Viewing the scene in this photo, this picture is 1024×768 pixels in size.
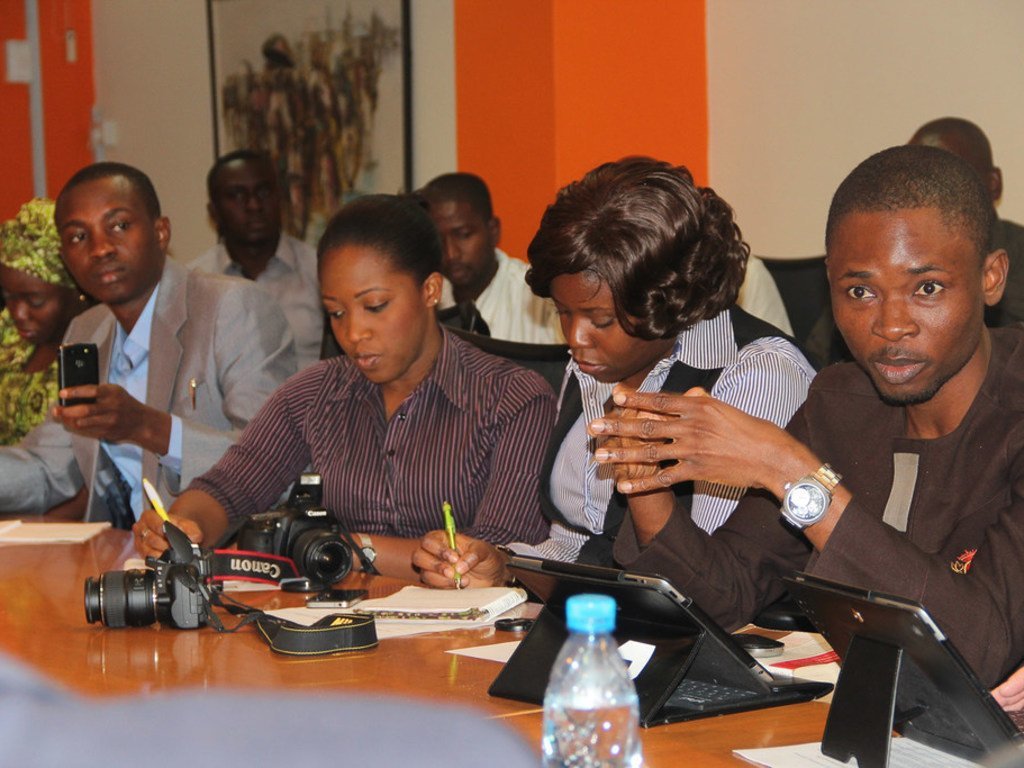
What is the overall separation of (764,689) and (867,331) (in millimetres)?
519

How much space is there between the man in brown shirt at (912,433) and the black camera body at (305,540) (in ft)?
2.54

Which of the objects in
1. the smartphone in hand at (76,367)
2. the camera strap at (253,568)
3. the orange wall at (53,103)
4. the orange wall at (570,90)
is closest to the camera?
the camera strap at (253,568)

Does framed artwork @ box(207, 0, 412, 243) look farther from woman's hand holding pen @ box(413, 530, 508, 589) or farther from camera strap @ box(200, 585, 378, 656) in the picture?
camera strap @ box(200, 585, 378, 656)

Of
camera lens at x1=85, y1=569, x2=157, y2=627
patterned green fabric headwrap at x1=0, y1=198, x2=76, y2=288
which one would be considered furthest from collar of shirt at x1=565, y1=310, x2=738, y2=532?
patterned green fabric headwrap at x1=0, y1=198, x2=76, y2=288

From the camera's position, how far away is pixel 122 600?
Result: 2166mm

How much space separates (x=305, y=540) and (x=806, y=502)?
112cm

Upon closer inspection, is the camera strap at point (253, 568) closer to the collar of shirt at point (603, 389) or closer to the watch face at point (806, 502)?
the collar of shirt at point (603, 389)

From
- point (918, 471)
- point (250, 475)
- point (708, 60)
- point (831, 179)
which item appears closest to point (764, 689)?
point (918, 471)

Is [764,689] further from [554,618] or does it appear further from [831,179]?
[831,179]

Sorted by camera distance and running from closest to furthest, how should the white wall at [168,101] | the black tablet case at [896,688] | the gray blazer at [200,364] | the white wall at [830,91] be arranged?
the black tablet case at [896,688]
the gray blazer at [200,364]
the white wall at [830,91]
the white wall at [168,101]

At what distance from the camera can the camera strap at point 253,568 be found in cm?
251

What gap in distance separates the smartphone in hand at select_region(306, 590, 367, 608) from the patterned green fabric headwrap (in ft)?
7.55

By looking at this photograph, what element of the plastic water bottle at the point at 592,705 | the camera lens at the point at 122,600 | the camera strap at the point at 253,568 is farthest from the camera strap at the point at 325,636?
the plastic water bottle at the point at 592,705

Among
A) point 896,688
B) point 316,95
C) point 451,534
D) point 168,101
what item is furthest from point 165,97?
point 896,688
